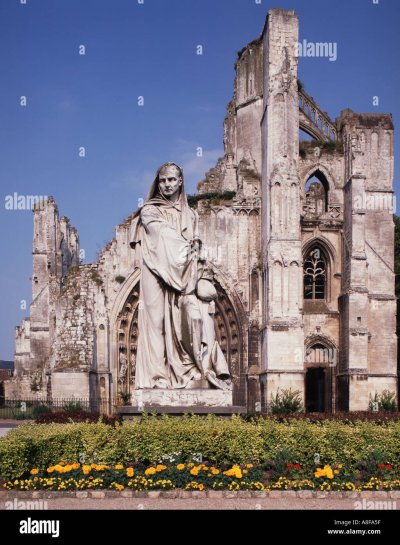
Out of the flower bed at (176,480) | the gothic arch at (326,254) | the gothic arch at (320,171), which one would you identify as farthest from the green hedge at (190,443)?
the gothic arch at (320,171)

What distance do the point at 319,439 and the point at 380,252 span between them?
2586 cm

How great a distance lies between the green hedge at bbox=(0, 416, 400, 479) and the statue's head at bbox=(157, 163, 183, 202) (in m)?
3.11

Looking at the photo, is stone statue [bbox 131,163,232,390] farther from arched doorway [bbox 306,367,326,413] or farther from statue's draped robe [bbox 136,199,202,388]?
arched doorway [bbox 306,367,326,413]

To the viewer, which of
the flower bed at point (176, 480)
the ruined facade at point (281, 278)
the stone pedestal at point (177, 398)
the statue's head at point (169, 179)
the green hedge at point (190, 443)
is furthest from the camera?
the ruined facade at point (281, 278)

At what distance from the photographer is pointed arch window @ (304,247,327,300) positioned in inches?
1319

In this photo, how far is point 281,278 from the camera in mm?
30266

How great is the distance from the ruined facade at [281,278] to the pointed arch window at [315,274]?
47 mm

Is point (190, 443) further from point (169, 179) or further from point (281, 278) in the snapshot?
point (281, 278)

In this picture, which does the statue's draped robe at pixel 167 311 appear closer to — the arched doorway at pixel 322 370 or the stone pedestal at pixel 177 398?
the stone pedestal at pixel 177 398

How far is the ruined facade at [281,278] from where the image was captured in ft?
98.8

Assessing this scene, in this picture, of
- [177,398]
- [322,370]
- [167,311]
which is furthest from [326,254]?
[177,398]

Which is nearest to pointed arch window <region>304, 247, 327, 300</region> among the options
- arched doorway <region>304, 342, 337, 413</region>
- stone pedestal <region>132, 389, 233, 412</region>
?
arched doorway <region>304, 342, 337, 413</region>
